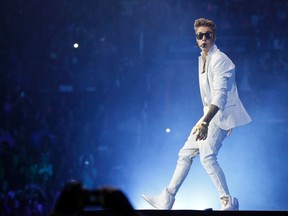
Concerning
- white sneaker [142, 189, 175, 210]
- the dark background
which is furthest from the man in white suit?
the dark background

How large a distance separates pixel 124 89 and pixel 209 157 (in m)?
4.36

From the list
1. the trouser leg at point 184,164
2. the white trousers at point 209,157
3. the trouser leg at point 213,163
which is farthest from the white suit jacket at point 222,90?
the trouser leg at point 184,164

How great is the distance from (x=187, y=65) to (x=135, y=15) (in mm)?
1296

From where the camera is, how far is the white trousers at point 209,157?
6.66 metres

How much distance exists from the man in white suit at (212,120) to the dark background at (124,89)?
2775 mm

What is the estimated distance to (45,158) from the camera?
10.1m

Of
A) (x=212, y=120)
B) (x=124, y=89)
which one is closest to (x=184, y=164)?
(x=212, y=120)

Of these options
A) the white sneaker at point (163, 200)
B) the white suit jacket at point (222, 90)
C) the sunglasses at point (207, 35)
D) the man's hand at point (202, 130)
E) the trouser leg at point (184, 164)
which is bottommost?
the white sneaker at point (163, 200)

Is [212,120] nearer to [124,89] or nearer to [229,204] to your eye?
[229,204]

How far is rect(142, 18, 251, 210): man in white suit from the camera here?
6.61 m

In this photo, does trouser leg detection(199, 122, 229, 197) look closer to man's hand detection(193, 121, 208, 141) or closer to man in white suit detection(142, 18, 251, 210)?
man in white suit detection(142, 18, 251, 210)

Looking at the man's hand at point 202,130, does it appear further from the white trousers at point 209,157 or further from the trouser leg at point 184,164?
the trouser leg at point 184,164

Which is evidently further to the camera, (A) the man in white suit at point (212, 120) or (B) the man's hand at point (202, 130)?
(A) the man in white suit at point (212, 120)

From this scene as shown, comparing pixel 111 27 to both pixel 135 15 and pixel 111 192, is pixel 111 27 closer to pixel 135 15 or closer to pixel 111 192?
pixel 135 15
